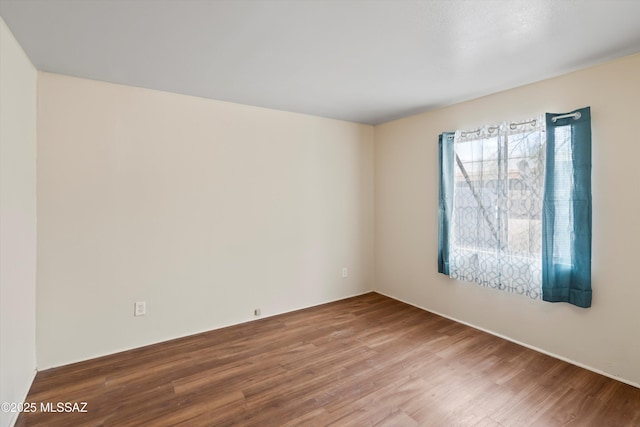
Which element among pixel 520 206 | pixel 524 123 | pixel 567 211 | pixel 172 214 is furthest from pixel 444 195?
pixel 172 214

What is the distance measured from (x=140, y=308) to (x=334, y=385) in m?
1.84

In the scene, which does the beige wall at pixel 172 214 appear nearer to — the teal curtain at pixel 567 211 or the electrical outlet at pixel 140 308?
the electrical outlet at pixel 140 308

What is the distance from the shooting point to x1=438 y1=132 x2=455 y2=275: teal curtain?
3.24 meters

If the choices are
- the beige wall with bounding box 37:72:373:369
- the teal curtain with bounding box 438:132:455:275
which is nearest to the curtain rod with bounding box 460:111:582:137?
the teal curtain with bounding box 438:132:455:275

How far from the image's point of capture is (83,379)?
2211 mm

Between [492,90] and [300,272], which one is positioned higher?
[492,90]

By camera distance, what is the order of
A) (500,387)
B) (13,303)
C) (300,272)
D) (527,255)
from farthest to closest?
(300,272), (527,255), (500,387), (13,303)

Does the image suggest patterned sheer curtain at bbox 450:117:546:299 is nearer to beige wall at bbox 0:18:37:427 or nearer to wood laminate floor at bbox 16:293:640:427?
wood laminate floor at bbox 16:293:640:427

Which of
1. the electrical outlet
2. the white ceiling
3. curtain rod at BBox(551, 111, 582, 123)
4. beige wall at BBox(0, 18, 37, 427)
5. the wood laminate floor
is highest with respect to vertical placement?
the white ceiling

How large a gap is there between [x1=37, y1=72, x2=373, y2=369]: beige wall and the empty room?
0.02 metres

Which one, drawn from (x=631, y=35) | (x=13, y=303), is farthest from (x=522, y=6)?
(x=13, y=303)

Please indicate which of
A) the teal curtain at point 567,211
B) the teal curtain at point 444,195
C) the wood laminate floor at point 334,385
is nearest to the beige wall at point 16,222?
the wood laminate floor at point 334,385

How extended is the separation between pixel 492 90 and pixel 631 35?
1017 millimetres

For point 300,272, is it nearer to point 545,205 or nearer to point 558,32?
point 545,205
